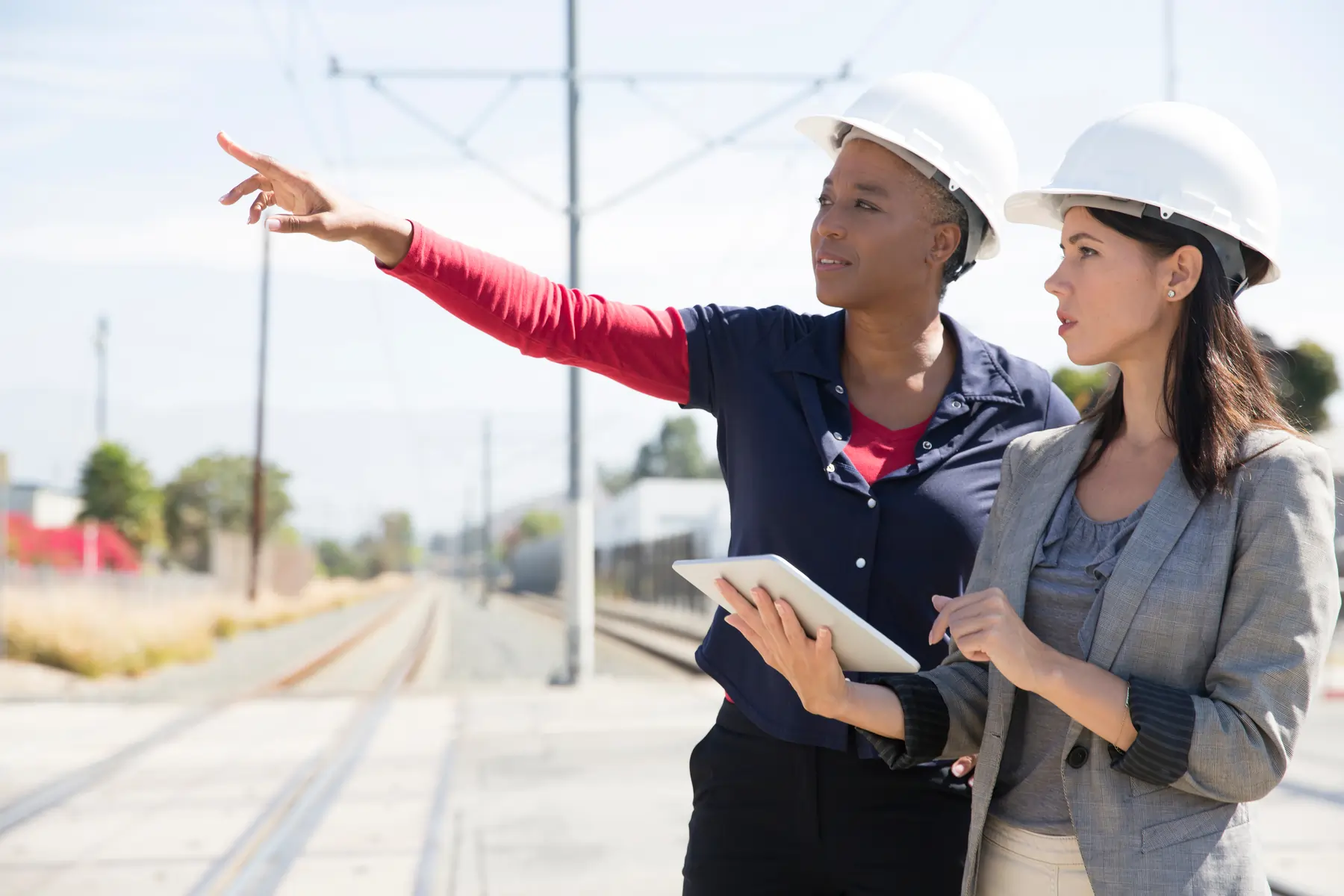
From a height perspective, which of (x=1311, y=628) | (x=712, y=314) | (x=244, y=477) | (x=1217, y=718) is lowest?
(x=1217, y=718)

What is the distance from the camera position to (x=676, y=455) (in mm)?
124312

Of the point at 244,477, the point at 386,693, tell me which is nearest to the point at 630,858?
the point at 386,693

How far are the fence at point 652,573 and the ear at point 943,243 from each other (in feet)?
61.9

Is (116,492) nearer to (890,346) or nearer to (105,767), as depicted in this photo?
(105,767)

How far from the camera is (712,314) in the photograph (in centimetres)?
274

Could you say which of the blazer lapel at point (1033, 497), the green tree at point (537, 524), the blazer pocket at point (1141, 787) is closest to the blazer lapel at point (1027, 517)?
the blazer lapel at point (1033, 497)

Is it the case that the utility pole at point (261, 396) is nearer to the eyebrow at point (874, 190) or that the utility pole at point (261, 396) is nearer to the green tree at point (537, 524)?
the eyebrow at point (874, 190)

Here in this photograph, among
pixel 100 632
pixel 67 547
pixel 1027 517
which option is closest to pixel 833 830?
pixel 1027 517

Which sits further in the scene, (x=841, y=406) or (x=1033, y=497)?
(x=841, y=406)

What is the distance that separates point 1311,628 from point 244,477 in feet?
245

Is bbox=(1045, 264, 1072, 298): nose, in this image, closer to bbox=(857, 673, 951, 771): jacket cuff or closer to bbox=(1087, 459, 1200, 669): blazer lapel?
bbox=(1087, 459, 1200, 669): blazer lapel

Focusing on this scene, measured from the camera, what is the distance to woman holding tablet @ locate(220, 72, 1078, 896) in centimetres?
244

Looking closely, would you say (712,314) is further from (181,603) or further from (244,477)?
(244,477)

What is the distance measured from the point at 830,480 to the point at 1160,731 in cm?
86
